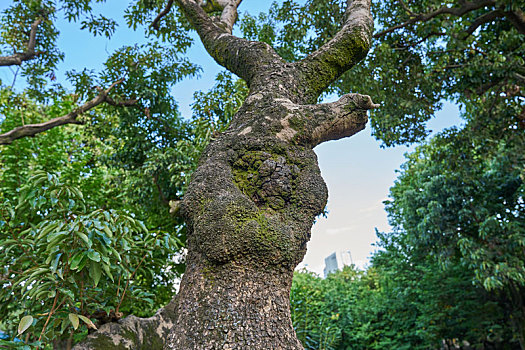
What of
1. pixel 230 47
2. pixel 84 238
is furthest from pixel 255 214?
pixel 230 47

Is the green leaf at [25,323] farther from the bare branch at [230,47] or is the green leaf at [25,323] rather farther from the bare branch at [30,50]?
the bare branch at [30,50]

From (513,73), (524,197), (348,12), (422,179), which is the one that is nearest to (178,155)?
(348,12)

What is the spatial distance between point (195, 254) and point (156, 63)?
5634mm

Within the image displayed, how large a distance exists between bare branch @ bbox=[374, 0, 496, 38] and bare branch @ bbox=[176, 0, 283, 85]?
2860 mm

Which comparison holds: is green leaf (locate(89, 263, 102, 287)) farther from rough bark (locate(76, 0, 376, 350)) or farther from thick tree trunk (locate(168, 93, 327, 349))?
thick tree trunk (locate(168, 93, 327, 349))

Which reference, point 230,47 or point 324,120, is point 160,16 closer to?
point 230,47

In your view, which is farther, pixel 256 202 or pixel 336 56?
pixel 336 56

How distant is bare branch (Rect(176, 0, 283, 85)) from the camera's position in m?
2.07

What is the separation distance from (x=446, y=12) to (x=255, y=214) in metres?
4.88

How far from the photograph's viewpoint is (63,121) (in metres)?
5.21

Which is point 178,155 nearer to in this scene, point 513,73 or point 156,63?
point 156,63

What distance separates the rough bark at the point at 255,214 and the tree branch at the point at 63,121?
369cm

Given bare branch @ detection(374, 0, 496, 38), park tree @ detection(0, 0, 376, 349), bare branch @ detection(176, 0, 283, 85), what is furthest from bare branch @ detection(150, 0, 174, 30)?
bare branch @ detection(374, 0, 496, 38)

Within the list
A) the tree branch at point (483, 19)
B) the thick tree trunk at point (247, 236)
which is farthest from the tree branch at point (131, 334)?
the tree branch at point (483, 19)
